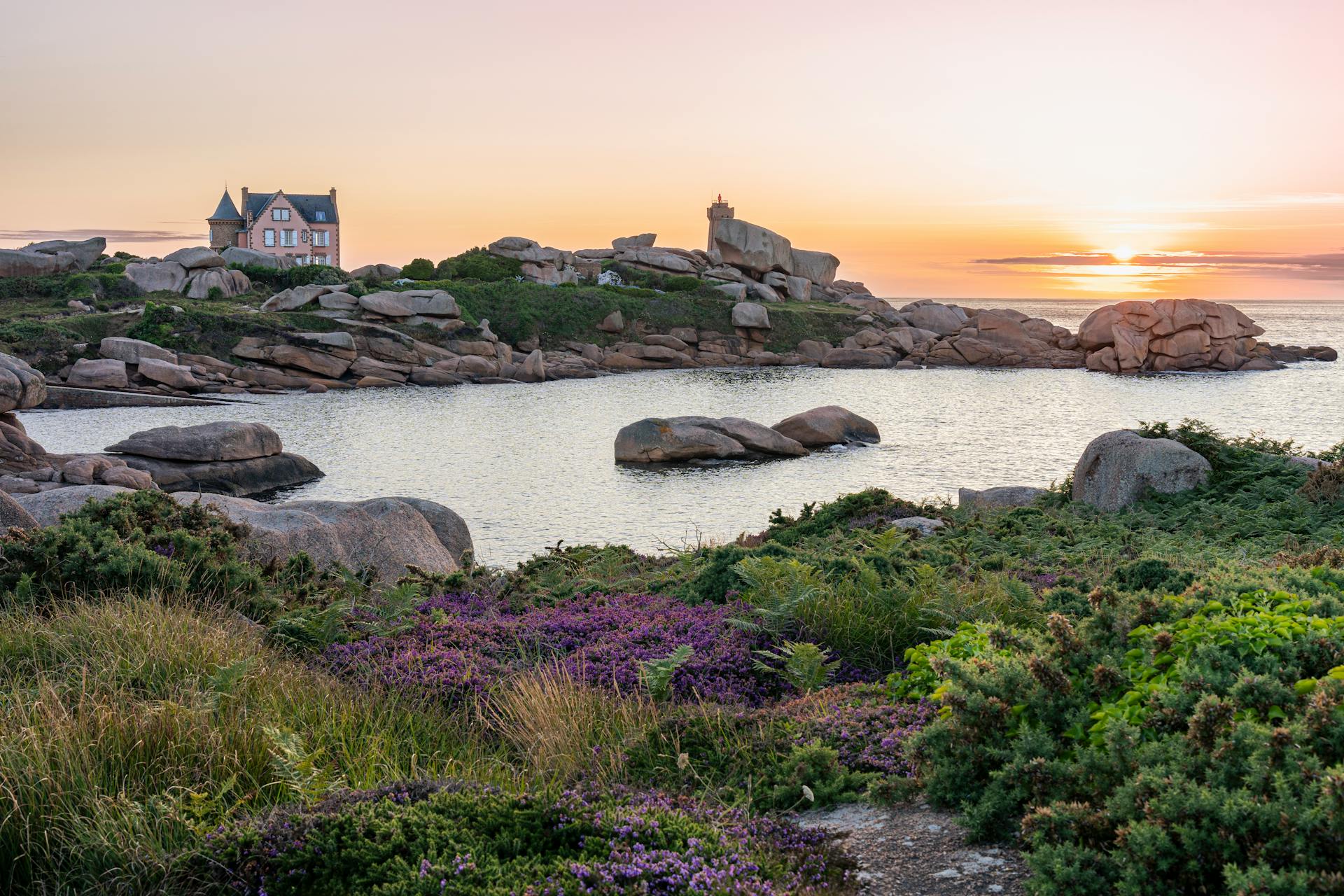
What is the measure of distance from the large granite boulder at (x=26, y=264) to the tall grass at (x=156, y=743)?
75.2 meters

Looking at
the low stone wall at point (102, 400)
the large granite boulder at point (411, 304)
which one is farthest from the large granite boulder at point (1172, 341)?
the low stone wall at point (102, 400)

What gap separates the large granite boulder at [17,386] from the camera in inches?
1034

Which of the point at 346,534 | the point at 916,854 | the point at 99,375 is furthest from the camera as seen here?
the point at 99,375

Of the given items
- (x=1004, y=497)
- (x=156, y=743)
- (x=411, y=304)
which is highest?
(x=411, y=304)

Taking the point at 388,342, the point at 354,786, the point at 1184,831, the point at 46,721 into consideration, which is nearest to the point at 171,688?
the point at 46,721

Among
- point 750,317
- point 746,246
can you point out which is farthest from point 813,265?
point 750,317

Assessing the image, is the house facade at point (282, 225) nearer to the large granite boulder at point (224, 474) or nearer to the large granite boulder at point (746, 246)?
the large granite boulder at point (746, 246)

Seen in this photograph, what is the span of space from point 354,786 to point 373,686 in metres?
1.69

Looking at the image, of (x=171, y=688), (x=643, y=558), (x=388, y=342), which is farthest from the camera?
(x=388, y=342)

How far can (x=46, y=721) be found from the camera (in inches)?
190

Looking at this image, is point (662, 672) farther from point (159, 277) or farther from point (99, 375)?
point (159, 277)

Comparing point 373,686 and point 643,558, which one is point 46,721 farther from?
point 643,558

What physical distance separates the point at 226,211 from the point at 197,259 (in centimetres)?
2961

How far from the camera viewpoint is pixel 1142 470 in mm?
15547
